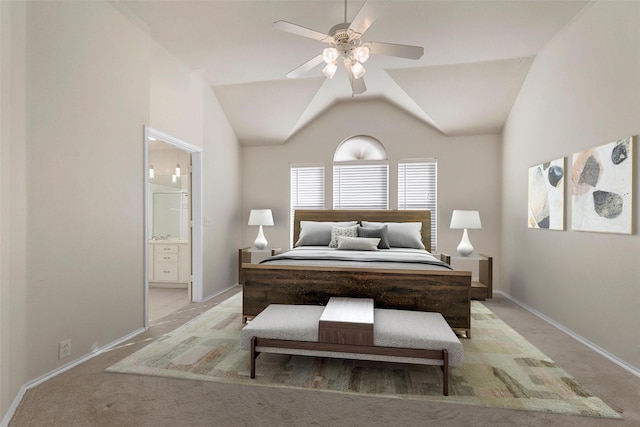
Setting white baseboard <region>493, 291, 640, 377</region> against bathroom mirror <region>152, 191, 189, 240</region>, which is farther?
bathroom mirror <region>152, 191, 189, 240</region>

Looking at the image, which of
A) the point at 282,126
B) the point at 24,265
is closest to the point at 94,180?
the point at 24,265

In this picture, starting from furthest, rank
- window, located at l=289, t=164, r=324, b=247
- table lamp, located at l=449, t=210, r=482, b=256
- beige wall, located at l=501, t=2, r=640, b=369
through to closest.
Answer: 1. window, located at l=289, t=164, r=324, b=247
2. table lamp, located at l=449, t=210, r=482, b=256
3. beige wall, located at l=501, t=2, r=640, b=369

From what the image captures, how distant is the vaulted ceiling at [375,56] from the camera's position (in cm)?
299

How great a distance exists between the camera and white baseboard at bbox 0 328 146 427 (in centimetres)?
189

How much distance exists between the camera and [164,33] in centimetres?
338

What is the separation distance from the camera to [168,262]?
17.3 ft

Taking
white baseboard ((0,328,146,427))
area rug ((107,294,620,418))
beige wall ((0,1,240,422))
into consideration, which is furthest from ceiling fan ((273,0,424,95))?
white baseboard ((0,328,146,427))

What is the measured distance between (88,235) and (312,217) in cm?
324

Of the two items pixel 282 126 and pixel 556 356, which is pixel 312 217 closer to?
pixel 282 126

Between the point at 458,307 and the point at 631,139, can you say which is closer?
the point at 631,139

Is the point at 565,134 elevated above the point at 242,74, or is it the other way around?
the point at 242,74

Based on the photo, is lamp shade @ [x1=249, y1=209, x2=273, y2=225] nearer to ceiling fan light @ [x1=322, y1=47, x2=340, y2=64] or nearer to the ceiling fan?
the ceiling fan

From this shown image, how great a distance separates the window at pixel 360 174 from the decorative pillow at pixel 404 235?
2.77ft

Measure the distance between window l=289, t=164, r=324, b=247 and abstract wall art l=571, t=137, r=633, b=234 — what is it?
352cm
